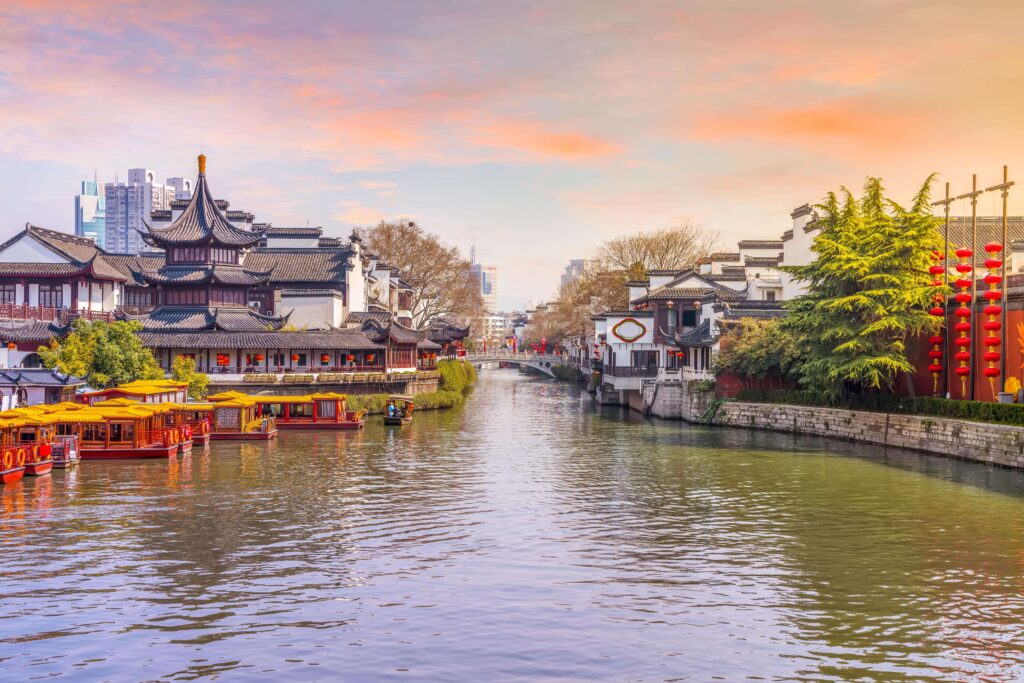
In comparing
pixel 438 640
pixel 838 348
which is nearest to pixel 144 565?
pixel 438 640

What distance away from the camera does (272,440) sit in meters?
56.4

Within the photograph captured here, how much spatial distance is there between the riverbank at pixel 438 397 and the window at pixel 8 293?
29.4 m

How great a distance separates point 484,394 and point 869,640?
286ft

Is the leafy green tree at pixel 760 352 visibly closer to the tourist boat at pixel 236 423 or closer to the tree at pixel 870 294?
the tree at pixel 870 294

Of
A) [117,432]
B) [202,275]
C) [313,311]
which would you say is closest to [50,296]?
[202,275]

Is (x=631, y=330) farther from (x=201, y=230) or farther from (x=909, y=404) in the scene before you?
(x=909, y=404)

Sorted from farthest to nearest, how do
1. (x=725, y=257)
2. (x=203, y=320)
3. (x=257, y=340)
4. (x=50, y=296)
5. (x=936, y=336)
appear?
1. (x=725, y=257)
2. (x=50, y=296)
3. (x=203, y=320)
4. (x=257, y=340)
5. (x=936, y=336)

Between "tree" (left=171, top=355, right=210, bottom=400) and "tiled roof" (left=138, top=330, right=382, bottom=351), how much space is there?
5761mm

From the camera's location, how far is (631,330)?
294 feet

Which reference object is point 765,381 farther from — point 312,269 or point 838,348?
point 312,269

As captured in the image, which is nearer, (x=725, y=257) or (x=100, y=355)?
(x=100, y=355)

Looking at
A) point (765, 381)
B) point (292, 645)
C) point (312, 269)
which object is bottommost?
point (292, 645)

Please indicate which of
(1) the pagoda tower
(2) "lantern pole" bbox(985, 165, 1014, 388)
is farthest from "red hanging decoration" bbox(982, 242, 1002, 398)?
(1) the pagoda tower

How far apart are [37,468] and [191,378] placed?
94.0 feet
